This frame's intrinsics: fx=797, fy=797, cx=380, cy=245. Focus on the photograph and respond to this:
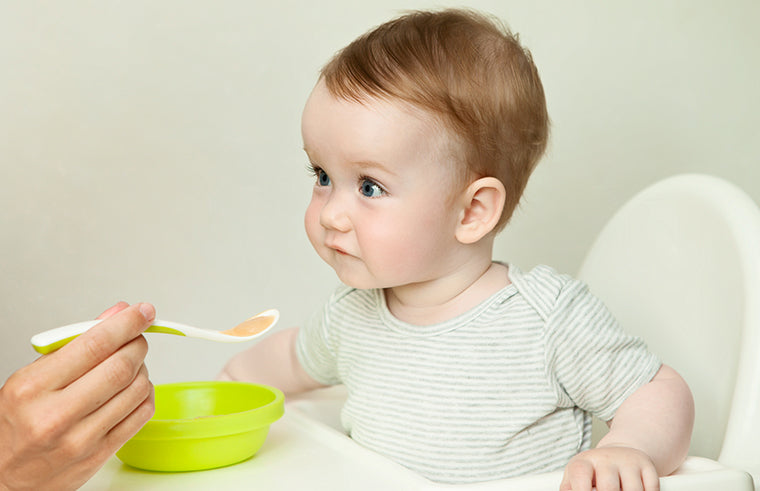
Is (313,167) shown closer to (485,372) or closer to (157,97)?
(485,372)

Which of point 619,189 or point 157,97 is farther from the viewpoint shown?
point 619,189

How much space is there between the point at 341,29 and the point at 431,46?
720 millimetres

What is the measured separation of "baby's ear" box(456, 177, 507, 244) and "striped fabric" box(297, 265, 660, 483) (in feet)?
0.22

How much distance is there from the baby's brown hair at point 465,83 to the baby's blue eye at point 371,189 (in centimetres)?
9

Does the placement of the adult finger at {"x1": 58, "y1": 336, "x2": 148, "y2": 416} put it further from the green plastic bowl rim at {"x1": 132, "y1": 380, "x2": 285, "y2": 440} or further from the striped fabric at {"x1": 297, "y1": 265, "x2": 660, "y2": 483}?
the striped fabric at {"x1": 297, "y1": 265, "x2": 660, "y2": 483}

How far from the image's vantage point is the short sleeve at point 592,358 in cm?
81

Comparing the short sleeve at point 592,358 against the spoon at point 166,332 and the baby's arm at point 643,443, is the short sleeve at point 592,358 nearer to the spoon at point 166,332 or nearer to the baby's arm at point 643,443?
the baby's arm at point 643,443

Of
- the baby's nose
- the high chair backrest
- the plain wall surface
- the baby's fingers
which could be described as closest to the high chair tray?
the baby's fingers

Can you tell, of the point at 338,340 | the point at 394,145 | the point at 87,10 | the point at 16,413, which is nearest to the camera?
the point at 16,413

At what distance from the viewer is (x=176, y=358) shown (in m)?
1.51

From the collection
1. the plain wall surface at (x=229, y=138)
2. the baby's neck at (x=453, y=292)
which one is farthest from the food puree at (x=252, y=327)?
the plain wall surface at (x=229, y=138)

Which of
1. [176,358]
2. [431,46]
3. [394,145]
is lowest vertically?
[176,358]

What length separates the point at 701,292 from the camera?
94cm

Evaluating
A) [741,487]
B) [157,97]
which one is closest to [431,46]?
[741,487]
